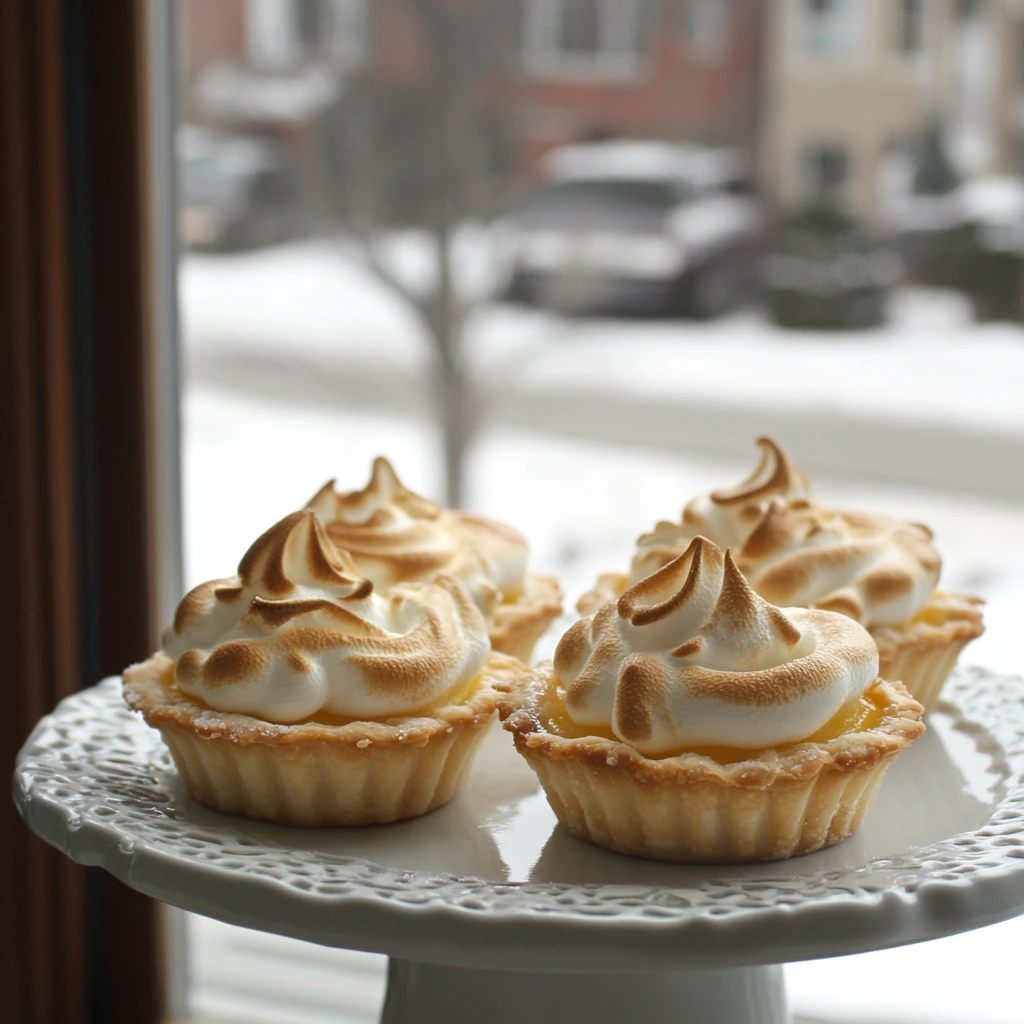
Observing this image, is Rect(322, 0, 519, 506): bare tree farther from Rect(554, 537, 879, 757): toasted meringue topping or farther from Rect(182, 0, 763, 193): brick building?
Rect(554, 537, 879, 757): toasted meringue topping

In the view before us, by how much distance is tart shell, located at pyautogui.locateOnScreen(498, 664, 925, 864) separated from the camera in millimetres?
1446

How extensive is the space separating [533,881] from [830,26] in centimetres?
269

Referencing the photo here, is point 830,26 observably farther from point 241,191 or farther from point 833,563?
point 833,563

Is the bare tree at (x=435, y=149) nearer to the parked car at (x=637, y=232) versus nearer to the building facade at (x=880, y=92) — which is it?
the parked car at (x=637, y=232)

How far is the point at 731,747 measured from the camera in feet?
4.87

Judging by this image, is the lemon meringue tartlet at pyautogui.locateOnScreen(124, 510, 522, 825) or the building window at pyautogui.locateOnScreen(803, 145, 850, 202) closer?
the lemon meringue tartlet at pyautogui.locateOnScreen(124, 510, 522, 825)

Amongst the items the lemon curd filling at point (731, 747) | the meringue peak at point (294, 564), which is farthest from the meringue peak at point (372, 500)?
the lemon curd filling at point (731, 747)

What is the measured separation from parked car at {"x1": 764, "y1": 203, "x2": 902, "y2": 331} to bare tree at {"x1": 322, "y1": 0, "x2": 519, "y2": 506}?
840 mm

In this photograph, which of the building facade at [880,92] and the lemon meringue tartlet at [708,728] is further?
the building facade at [880,92]

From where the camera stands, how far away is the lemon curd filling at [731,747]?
1487mm

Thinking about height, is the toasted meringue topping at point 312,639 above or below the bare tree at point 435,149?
below

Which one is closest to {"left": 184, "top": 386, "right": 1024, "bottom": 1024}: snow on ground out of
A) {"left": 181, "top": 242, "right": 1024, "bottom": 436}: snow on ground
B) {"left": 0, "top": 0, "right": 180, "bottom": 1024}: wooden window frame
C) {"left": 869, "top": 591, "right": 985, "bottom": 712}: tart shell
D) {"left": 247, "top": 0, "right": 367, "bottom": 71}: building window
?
{"left": 181, "top": 242, "right": 1024, "bottom": 436}: snow on ground

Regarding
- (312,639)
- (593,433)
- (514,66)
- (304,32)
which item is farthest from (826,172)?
(312,639)

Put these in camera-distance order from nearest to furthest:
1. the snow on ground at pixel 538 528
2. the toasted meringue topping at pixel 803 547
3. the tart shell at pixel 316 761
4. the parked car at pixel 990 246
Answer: the tart shell at pixel 316 761 → the toasted meringue topping at pixel 803 547 → the parked car at pixel 990 246 → the snow on ground at pixel 538 528
